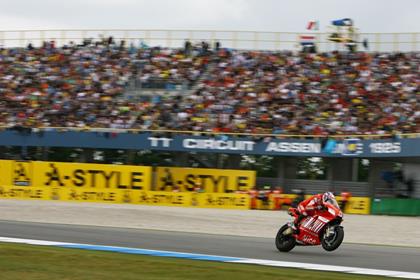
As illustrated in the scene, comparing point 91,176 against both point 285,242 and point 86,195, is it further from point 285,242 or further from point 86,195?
point 285,242

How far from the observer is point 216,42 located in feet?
121

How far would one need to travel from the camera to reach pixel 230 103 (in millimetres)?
31688

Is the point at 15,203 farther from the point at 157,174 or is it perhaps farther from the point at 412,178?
the point at 412,178

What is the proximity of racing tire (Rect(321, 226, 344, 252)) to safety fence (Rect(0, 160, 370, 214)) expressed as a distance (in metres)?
15.9

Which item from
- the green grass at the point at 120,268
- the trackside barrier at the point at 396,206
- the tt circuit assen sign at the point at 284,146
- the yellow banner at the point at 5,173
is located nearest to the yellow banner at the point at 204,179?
the tt circuit assen sign at the point at 284,146

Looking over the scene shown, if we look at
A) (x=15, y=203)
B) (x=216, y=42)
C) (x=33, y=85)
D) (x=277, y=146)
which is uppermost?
(x=216, y=42)

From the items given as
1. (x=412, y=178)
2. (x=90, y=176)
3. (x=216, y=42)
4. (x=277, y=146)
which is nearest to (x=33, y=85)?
(x=90, y=176)

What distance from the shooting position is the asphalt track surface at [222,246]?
11438 mm

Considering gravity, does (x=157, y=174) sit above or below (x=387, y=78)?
below

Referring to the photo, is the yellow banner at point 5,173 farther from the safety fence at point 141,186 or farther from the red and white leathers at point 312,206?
the red and white leathers at point 312,206

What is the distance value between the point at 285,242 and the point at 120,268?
405 cm

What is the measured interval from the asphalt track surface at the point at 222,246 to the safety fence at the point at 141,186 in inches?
460

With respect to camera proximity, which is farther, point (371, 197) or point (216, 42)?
point (216, 42)

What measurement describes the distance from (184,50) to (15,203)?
45.7 ft
